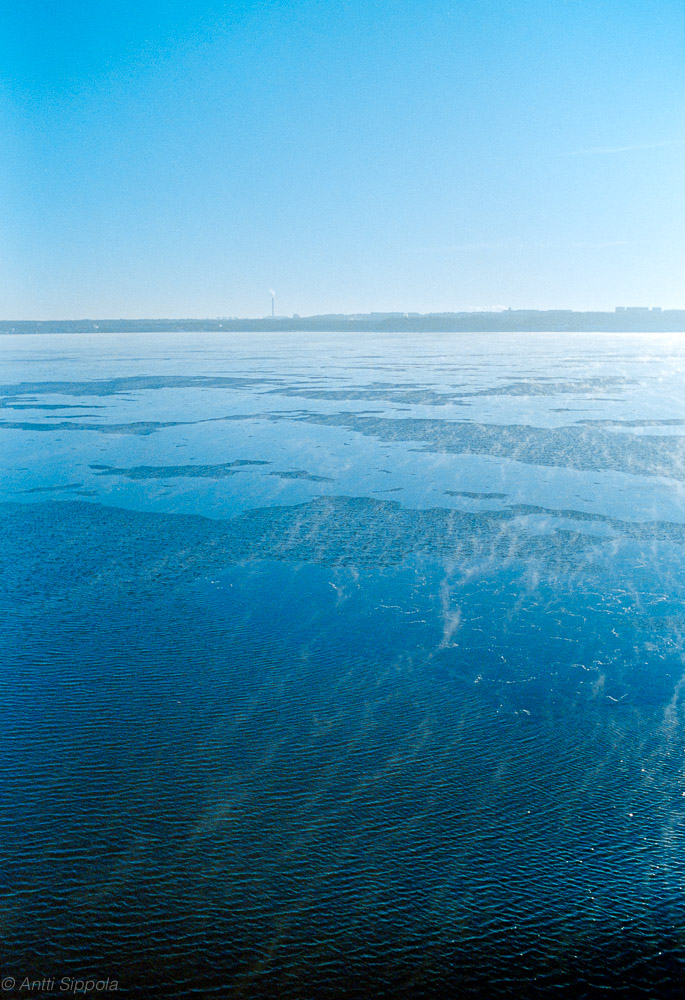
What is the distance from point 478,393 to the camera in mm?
34094

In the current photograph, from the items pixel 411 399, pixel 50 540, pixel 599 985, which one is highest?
pixel 411 399

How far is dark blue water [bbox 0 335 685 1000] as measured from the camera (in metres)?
4.34

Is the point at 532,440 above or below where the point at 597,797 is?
above

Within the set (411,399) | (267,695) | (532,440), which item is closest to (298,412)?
(411,399)

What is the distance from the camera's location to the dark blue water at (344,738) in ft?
14.2

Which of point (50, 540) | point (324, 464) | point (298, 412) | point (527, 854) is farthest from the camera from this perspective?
point (298, 412)

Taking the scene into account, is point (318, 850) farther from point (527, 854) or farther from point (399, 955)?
point (527, 854)

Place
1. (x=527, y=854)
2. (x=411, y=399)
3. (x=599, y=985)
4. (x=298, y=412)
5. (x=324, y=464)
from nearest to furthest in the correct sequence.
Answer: (x=599, y=985) → (x=527, y=854) → (x=324, y=464) → (x=298, y=412) → (x=411, y=399)

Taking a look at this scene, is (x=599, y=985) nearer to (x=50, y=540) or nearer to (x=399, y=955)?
(x=399, y=955)

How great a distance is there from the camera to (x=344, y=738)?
6484mm

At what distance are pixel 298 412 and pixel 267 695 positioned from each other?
2092cm

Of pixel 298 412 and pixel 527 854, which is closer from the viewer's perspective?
pixel 527 854

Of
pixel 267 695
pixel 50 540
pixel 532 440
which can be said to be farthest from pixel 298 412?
pixel 267 695

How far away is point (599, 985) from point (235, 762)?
3.08 m
